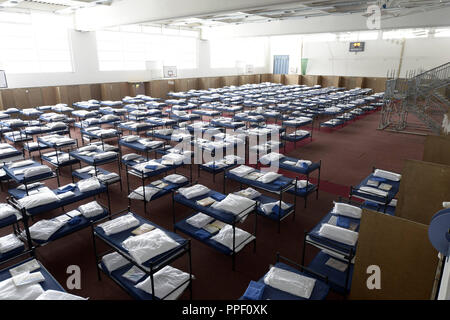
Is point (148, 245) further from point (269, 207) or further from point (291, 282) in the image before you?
point (269, 207)

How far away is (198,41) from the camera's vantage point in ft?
83.7

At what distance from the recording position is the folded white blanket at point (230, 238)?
5082 mm

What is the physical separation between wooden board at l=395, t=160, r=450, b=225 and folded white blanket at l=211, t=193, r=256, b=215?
245cm

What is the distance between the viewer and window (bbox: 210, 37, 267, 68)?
27.6m

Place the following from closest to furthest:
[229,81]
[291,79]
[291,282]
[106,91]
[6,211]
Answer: [291,282] → [6,211] → [106,91] → [229,81] → [291,79]

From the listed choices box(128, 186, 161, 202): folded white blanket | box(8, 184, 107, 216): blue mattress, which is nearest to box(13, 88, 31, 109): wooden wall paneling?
box(8, 184, 107, 216): blue mattress

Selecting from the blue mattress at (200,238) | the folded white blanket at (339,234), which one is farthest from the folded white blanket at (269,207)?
the folded white blanket at (339,234)

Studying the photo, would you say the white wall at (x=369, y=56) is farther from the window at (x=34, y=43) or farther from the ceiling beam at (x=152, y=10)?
the window at (x=34, y=43)

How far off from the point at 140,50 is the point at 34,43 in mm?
7075

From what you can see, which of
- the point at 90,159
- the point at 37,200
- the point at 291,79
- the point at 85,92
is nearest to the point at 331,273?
the point at 37,200

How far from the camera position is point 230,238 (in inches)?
206

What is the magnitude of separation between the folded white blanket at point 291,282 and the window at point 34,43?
17498 millimetres

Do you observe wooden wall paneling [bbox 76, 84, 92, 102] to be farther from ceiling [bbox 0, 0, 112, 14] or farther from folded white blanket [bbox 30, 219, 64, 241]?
folded white blanket [bbox 30, 219, 64, 241]
